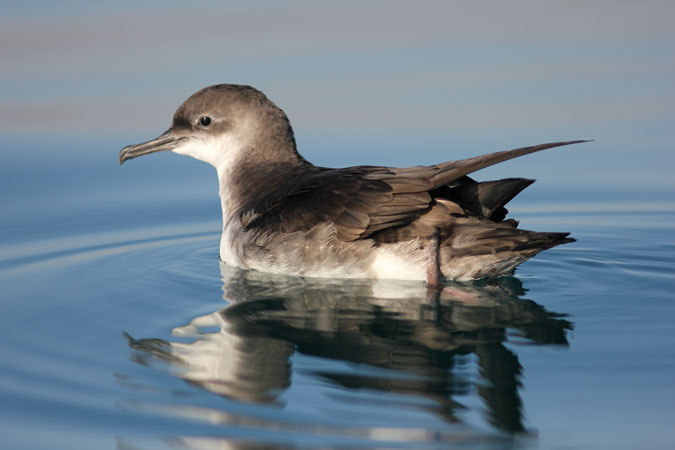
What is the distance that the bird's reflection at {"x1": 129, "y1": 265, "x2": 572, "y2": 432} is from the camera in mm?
5082

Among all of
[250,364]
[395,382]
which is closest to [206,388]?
[250,364]

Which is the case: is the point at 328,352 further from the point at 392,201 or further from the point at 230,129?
the point at 230,129

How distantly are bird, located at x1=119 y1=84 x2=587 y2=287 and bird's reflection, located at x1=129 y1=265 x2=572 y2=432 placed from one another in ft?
0.54

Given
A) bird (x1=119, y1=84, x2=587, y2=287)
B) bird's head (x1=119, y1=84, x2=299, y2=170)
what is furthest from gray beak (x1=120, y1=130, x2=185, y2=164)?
bird (x1=119, y1=84, x2=587, y2=287)

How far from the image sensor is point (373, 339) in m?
5.91

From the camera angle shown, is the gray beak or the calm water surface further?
the gray beak

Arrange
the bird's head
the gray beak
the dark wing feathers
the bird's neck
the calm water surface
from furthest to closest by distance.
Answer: the gray beak
the bird's head
the bird's neck
the dark wing feathers
the calm water surface

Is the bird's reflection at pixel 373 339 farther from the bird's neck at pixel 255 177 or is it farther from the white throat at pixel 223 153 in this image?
the white throat at pixel 223 153

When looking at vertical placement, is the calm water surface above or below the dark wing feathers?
below

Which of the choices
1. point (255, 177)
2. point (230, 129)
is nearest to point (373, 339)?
point (255, 177)

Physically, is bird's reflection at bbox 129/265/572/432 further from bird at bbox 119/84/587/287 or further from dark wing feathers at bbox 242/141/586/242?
dark wing feathers at bbox 242/141/586/242

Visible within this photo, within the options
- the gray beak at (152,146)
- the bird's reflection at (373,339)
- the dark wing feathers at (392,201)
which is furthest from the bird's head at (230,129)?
the bird's reflection at (373,339)

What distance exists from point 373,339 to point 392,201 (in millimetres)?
1211

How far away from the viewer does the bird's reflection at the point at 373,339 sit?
16.7ft
